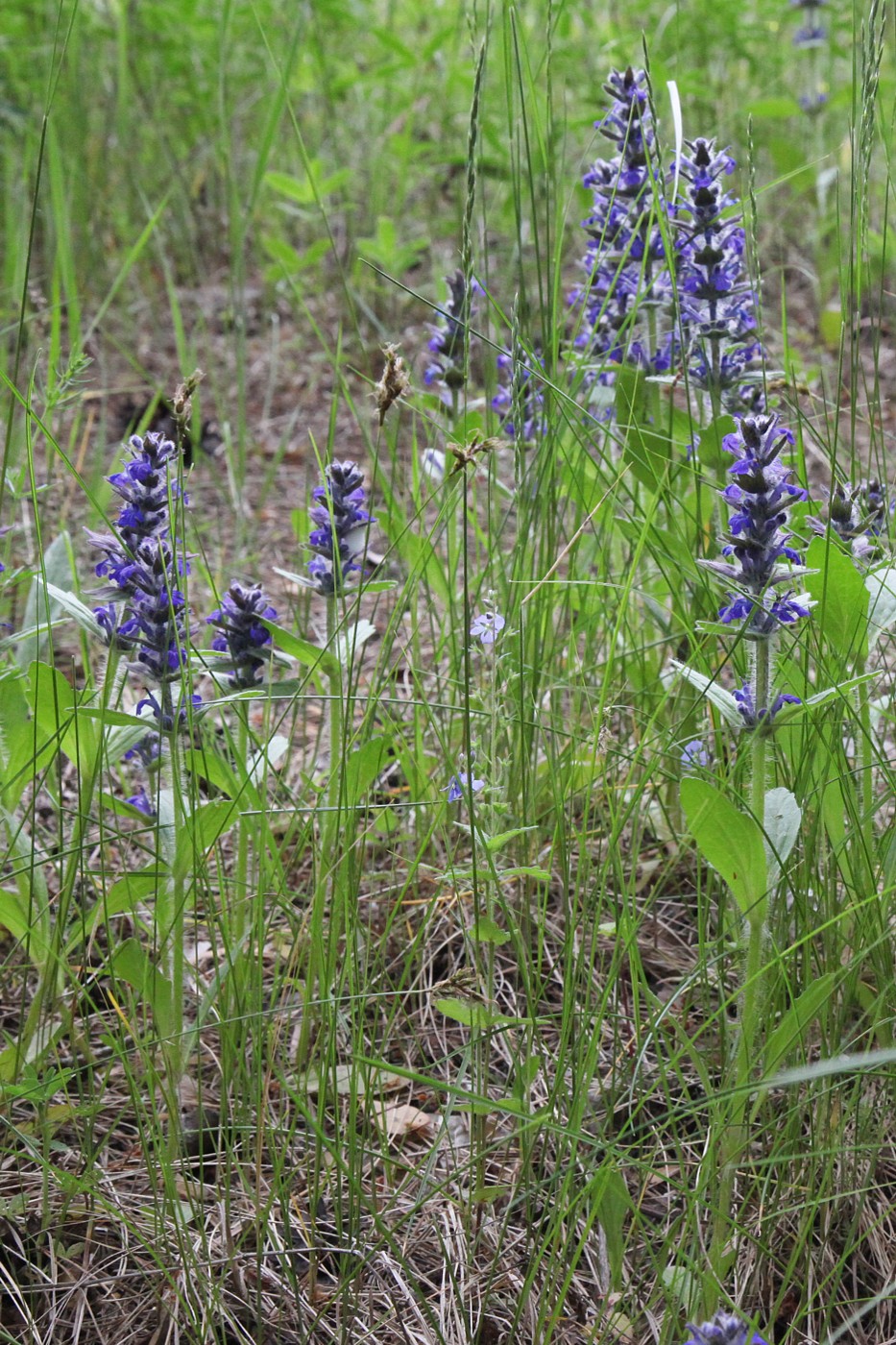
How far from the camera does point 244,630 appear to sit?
5.88 feet

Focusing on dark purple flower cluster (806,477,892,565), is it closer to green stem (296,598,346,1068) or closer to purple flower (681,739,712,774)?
purple flower (681,739,712,774)

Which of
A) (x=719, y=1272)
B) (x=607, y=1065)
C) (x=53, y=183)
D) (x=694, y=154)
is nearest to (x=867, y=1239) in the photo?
(x=719, y=1272)

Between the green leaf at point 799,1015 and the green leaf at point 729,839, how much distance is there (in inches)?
4.6

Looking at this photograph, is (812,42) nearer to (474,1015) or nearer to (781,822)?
(781,822)

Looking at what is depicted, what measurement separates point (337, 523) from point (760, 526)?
684 mm

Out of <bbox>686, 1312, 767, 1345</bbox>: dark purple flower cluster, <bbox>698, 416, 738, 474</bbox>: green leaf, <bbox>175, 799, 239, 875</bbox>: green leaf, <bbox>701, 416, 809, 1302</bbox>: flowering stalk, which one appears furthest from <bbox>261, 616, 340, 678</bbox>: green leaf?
<bbox>686, 1312, 767, 1345</bbox>: dark purple flower cluster

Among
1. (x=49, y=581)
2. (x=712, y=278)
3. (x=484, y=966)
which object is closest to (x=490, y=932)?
(x=484, y=966)

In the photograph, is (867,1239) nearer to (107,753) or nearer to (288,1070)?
(288,1070)

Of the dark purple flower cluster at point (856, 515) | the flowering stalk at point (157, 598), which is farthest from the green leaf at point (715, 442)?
the flowering stalk at point (157, 598)

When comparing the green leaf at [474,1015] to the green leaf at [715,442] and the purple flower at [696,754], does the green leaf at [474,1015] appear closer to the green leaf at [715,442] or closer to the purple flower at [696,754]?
the purple flower at [696,754]

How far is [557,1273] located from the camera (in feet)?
4.64

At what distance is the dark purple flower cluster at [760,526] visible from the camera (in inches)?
55.9

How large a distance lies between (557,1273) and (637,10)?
514 centimetres

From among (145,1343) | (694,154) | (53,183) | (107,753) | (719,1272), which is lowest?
(145,1343)
